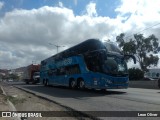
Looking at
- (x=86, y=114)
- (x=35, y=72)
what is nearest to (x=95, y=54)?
(x=86, y=114)

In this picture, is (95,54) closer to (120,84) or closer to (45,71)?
(120,84)

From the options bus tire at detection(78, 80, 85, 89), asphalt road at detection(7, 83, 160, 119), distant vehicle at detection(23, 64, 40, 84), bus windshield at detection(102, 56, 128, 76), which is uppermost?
distant vehicle at detection(23, 64, 40, 84)

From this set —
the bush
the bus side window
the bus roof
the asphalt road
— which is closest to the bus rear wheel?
the bus side window

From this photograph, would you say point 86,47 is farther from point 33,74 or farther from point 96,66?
point 33,74

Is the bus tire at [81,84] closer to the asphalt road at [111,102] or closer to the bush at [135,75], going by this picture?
the asphalt road at [111,102]

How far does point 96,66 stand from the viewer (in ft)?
70.8

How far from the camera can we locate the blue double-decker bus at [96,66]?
21.0 m

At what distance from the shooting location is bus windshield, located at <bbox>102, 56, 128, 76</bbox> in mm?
20984

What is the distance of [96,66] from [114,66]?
1.25m

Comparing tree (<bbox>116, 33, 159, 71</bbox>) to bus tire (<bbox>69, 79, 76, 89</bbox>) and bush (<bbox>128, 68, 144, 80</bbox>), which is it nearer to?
bush (<bbox>128, 68, 144, 80</bbox>)

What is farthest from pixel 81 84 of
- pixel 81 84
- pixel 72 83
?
pixel 72 83

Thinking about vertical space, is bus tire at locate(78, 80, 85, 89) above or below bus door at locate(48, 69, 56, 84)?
below

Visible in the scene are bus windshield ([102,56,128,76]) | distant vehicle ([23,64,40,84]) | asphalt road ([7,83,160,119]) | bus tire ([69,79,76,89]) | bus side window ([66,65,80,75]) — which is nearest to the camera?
asphalt road ([7,83,160,119])

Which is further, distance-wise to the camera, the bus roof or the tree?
the tree
